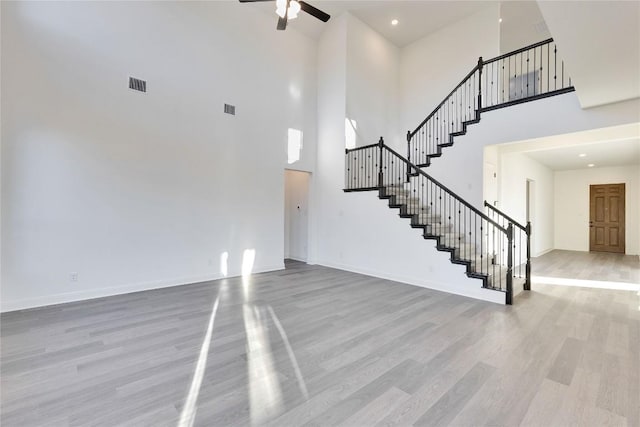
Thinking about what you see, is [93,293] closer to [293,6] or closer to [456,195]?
[293,6]

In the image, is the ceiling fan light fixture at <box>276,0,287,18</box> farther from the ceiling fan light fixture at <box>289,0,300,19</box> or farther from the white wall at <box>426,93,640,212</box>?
the white wall at <box>426,93,640,212</box>

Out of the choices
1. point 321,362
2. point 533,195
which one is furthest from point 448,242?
point 533,195

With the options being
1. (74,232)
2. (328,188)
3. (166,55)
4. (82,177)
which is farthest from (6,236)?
(328,188)

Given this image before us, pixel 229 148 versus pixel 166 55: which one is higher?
pixel 166 55

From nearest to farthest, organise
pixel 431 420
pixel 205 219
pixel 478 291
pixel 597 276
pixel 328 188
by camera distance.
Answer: pixel 431 420
pixel 478 291
pixel 205 219
pixel 597 276
pixel 328 188

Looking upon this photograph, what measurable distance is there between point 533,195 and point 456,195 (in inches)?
231

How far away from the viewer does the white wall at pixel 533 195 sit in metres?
7.30

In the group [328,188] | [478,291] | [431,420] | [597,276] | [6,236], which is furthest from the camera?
[328,188]

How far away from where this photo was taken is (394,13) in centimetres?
718

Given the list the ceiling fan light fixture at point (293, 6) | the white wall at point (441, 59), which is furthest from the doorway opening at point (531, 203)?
the ceiling fan light fixture at point (293, 6)

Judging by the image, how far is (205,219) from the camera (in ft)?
19.1

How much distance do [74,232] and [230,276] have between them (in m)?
2.74

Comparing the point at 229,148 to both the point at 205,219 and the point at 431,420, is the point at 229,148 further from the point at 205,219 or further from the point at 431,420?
the point at 431,420

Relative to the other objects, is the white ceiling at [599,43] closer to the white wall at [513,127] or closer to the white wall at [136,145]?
the white wall at [513,127]
